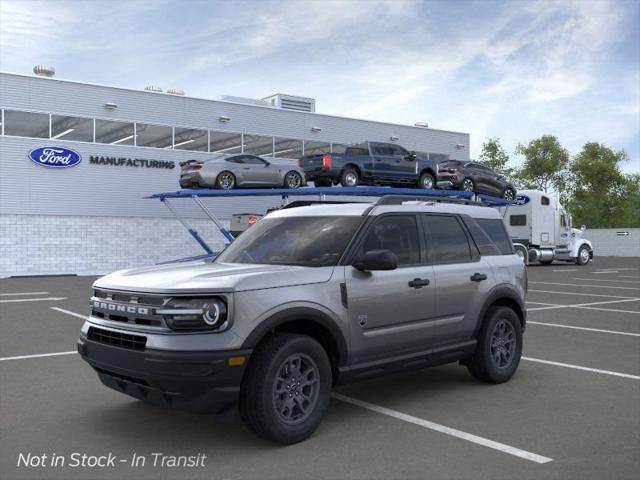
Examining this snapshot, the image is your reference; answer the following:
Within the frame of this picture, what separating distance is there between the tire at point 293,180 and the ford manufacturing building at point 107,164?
24.7 feet

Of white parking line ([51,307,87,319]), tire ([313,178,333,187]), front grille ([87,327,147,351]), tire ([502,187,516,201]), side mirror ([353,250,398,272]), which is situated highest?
tire ([313,178,333,187])

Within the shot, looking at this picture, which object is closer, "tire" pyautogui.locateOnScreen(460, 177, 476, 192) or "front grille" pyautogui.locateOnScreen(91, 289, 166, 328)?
"front grille" pyautogui.locateOnScreen(91, 289, 166, 328)

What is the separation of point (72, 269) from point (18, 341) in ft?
65.5

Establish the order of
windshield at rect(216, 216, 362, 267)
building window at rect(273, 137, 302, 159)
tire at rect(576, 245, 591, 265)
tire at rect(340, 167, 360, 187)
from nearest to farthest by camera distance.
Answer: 1. windshield at rect(216, 216, 362, 267)
2. tire at rect(340, 167, 360, 187)
3. tire at rect(576, 245, 591, 265)
4. building window at rect(273, 137, 302, 159)

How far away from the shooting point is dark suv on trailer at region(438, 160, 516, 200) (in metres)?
25.1

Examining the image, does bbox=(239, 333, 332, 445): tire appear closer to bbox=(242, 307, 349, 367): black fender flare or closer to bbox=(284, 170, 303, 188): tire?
bbox=(242, 307, 349, 367): black fender flare

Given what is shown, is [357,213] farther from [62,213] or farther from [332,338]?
[62,213]

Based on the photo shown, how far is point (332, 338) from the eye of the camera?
5078 mm

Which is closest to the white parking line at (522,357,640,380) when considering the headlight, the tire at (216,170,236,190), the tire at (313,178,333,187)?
the headlight

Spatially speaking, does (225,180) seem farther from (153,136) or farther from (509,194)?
(509,194)

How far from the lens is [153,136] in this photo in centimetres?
3052

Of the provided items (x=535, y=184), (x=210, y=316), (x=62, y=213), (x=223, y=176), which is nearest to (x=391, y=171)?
(x=223, y=176)

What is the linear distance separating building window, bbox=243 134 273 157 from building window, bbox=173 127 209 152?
2247 millimetres

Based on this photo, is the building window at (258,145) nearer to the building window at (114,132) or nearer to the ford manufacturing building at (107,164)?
the ford manufacturing building at (107,164)
